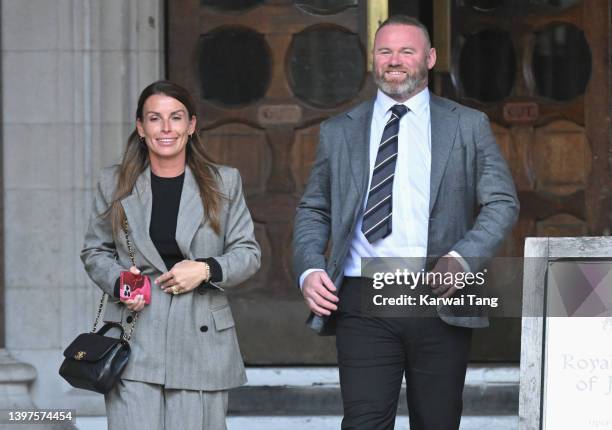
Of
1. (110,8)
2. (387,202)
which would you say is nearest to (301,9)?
(110,8)

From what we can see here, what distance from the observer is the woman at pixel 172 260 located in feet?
17.6

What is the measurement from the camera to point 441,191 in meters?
5.39

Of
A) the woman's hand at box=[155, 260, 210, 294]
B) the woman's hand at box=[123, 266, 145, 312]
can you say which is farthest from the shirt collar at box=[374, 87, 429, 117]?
the woman's hand at box=[123, 266, 145, 312]

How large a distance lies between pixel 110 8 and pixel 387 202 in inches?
120

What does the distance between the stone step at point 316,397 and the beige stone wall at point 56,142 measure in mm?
876

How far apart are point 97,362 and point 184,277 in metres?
0.46

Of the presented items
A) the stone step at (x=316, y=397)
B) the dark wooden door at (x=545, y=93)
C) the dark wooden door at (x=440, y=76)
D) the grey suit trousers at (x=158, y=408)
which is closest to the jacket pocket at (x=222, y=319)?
the grey suit trousers at (x=158, y=408)

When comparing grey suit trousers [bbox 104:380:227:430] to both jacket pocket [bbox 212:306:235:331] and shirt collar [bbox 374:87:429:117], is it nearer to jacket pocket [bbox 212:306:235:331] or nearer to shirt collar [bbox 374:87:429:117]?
jacket pocket [bbox 212:306:235:331]

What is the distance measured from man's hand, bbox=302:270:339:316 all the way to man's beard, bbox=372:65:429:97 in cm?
78

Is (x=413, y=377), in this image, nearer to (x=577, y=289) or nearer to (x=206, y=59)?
(x=577, y=289)

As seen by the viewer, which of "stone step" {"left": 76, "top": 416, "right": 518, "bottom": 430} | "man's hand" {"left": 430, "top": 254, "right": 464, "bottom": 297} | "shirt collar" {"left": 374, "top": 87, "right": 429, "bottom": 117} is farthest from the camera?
"stone step" {"left": 76, "top": 416, "right": 518, "bottom": 430}

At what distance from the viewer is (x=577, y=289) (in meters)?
4.93

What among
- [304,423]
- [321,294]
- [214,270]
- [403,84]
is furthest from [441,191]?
[304,423]

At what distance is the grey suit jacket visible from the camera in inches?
210
